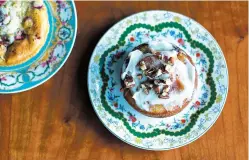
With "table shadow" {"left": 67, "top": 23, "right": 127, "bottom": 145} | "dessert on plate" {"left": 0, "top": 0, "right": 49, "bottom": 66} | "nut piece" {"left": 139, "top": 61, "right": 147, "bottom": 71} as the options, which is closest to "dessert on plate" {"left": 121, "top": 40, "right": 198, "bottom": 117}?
"nut piece" {"left": 139, "top": 61, "right": 147, "bottom": 71}

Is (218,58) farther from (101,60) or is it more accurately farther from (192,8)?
(101,60)

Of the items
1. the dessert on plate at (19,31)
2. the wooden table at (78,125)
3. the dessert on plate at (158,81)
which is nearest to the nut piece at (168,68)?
the dessert on plate at (158,81)

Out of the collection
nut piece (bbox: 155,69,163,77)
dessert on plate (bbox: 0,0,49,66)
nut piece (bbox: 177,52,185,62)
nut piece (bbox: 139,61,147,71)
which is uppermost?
dessert on plate (bbox: 0,0,49,66)

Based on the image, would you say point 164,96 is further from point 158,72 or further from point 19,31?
point 19,31

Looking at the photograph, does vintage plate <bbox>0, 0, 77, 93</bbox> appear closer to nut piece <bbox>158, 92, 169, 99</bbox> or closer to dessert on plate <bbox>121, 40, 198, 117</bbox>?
dessert on plate <bbox>121, 40, 198, 117</bbox>

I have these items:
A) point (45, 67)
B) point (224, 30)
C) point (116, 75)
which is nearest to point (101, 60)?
point (116, 75)

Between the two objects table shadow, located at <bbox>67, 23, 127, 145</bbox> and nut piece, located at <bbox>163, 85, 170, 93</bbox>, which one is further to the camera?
table shadow, located at <bbox>67, 23, 127, 145</bbox>
